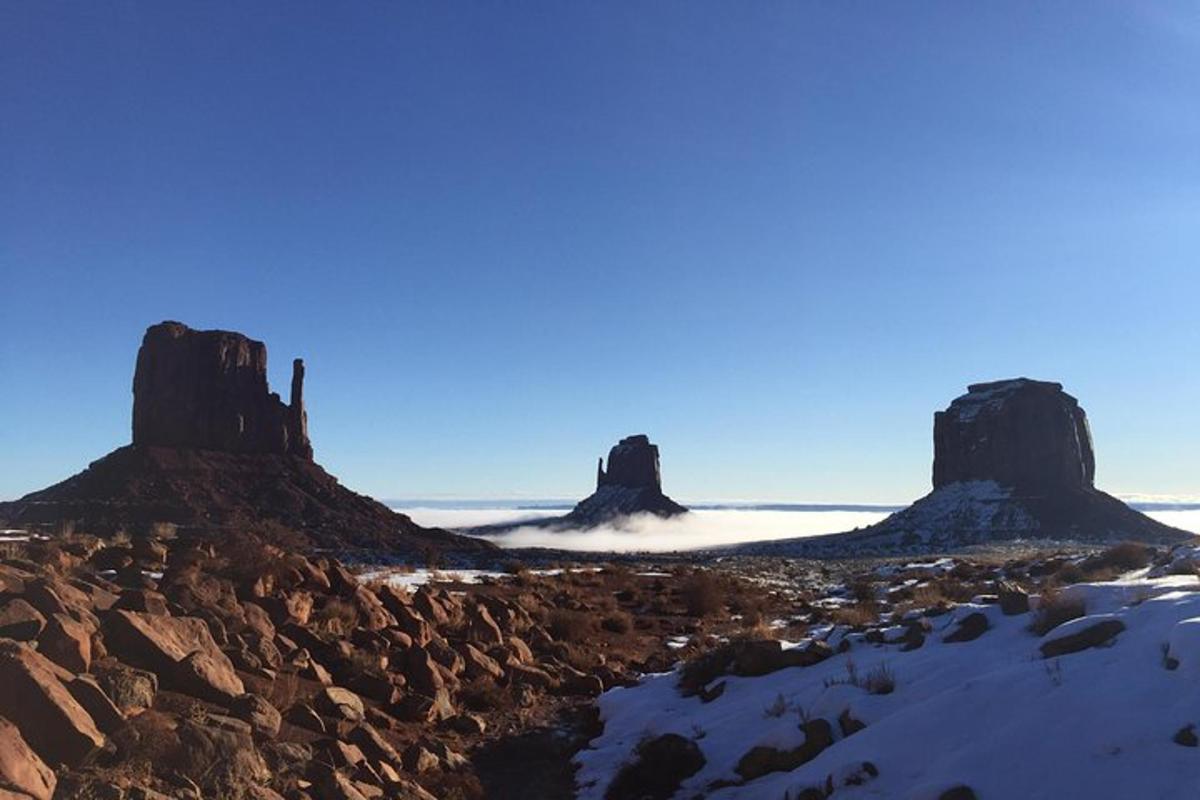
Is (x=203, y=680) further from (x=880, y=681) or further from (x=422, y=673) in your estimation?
(x=880, y=681)

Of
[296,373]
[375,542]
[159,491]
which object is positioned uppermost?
[296,373]

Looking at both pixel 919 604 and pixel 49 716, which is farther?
pixel 919 604

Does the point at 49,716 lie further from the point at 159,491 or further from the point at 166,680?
the point at 159,491

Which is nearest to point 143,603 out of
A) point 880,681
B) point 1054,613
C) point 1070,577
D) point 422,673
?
point 422,673

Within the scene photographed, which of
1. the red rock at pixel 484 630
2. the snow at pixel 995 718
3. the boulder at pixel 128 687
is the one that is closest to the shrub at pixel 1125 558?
the snow at pixel 995 718

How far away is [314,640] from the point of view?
40.2ft

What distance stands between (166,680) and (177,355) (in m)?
112

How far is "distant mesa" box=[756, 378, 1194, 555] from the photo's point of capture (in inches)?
4200

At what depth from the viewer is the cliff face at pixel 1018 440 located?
132 meters

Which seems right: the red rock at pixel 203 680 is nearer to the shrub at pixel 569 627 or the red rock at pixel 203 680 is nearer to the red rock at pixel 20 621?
the red rock at pixel 20 621

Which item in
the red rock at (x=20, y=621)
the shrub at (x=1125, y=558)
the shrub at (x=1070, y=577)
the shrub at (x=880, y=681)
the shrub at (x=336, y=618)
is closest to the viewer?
the red rock at (x=20, y=621)

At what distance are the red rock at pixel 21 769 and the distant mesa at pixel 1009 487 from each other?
98520 millimetres

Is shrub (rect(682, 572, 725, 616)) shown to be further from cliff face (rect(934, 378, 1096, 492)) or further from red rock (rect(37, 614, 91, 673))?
cliff face (rect(934, 378, 1096, 492))

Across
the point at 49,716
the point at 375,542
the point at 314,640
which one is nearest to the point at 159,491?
the point at 375,542
